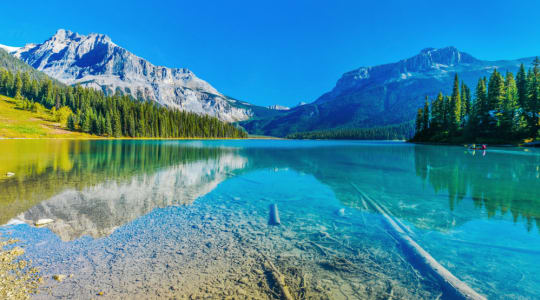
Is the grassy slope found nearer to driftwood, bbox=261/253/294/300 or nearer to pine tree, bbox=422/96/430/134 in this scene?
driftwood, bbox=261/253/294/300

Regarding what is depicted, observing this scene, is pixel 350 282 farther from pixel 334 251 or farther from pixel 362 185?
pixel 362 185

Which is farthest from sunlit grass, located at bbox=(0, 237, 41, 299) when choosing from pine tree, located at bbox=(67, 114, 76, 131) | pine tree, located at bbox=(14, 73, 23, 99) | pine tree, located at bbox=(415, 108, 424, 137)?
pine tree, located at bbox=(14, 73, 23, 99)

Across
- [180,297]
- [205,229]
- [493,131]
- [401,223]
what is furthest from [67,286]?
[493,131]

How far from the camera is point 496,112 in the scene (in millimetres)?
73438

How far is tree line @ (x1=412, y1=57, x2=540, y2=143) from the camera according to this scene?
68.0 metres

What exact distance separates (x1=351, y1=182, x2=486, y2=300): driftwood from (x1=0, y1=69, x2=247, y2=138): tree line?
142922 mm

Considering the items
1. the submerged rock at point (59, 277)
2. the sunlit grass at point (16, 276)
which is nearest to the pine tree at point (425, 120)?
the submerged rock at point (59, 277)

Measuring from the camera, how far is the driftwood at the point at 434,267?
16.9ft

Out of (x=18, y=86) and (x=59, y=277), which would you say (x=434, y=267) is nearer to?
(x=59, y=277)

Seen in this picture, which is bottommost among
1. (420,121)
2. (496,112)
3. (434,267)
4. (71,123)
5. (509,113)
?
(434,267)

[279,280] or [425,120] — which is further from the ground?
[425,120]

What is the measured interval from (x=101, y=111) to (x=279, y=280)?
536ft

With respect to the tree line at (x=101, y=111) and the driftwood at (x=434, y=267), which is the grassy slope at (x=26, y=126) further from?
the driftwood at (x=434, y=267)

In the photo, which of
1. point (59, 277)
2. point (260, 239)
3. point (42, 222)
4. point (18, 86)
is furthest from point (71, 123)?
point (260, 239)
